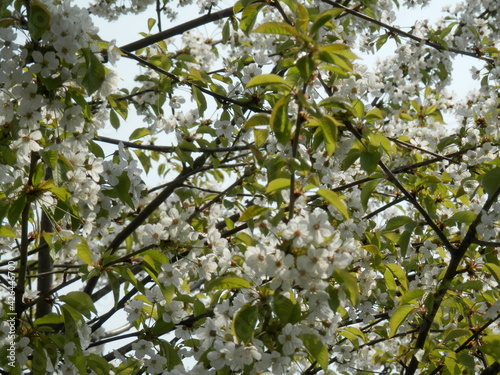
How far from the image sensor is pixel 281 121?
2166 mm

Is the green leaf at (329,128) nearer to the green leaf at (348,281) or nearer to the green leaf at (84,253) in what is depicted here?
the green leaf at (348,281)

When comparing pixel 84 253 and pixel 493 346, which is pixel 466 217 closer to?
pixel 493 346

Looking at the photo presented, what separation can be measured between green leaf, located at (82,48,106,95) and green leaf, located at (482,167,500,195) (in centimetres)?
178

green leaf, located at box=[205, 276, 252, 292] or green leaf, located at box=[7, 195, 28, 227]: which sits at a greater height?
green leaf, located at box=[7, 195, 28, 227]

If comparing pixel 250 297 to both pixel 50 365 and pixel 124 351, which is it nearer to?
pixel 50 365

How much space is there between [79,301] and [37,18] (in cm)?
115

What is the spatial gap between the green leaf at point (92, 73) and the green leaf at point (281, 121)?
0.73 metres

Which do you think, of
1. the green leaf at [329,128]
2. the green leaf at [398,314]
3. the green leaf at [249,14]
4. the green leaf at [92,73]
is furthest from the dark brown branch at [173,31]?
the green leaf at [398,314]

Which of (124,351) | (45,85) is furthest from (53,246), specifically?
(124,351)

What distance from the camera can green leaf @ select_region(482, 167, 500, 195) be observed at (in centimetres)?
284

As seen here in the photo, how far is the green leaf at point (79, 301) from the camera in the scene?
8.44ft

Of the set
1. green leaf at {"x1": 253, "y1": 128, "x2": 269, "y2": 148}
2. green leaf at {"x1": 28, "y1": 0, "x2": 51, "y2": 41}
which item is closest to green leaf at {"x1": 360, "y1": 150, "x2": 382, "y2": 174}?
green leaf at {"x1": 253, "y1": 128, "x2": 269, "y2": 148}

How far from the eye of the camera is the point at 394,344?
4523 mm

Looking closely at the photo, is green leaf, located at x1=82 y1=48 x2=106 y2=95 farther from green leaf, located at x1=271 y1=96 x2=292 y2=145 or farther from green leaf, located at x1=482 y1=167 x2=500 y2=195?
green leaf, located at x1=482 y1=167 x2=500 y2=195
